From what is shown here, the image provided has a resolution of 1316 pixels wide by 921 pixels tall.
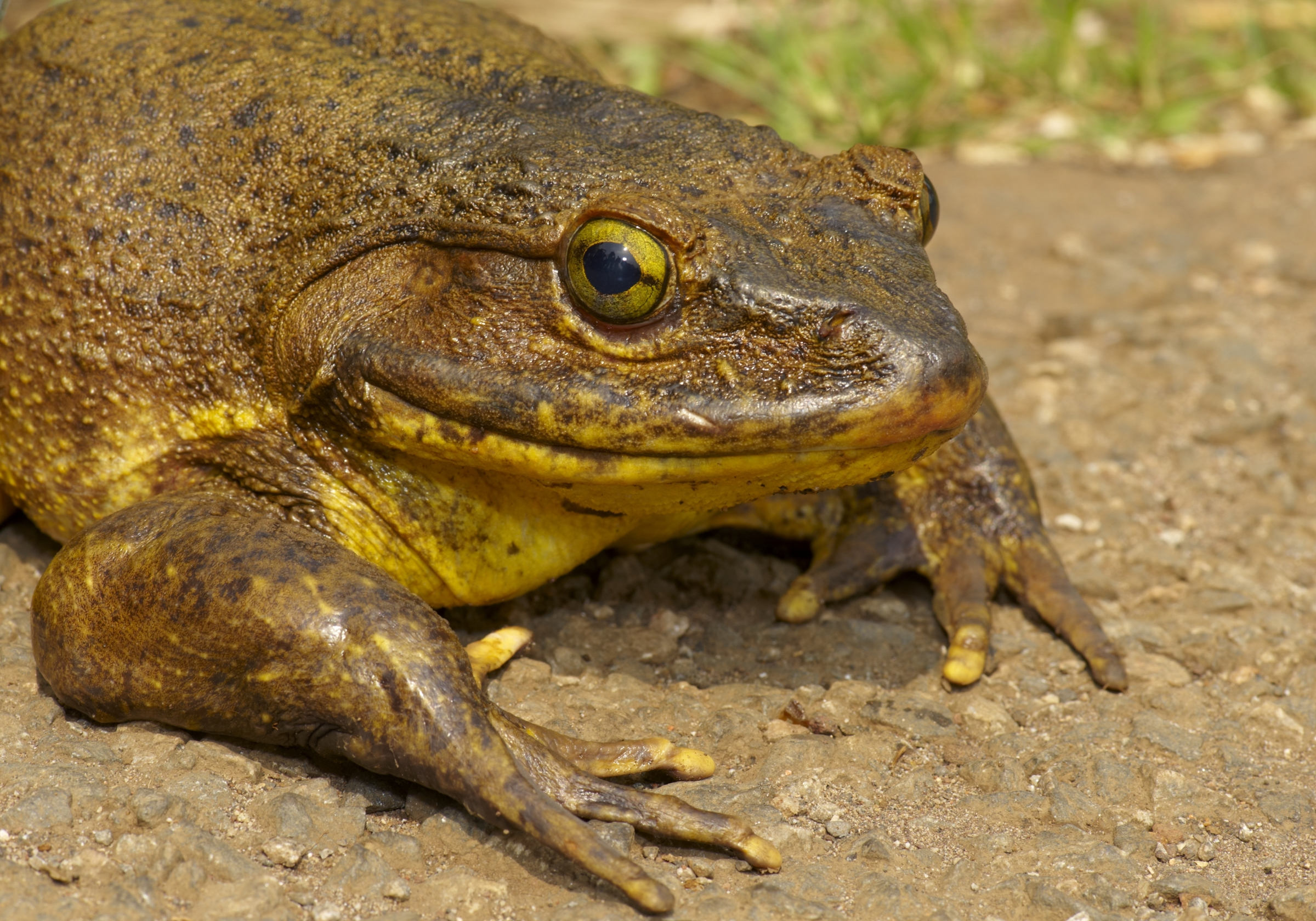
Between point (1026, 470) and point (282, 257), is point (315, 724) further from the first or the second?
point (1026, 470)

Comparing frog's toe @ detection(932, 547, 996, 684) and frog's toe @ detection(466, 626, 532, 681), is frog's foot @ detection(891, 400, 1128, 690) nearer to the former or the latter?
frog's toe @ detection(932, 547, 996, 684)

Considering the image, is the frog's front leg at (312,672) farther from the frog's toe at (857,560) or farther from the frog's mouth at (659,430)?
the frog's toe at (857,560)

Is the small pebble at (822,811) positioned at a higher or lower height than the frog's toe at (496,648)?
lower

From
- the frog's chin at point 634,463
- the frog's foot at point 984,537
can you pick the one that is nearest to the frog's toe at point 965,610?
the frog's foot at point 984,537

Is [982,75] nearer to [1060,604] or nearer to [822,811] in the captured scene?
[1060,604]

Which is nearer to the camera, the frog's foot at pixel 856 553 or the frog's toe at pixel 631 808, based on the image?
the frog's toe at pixel 631 808
